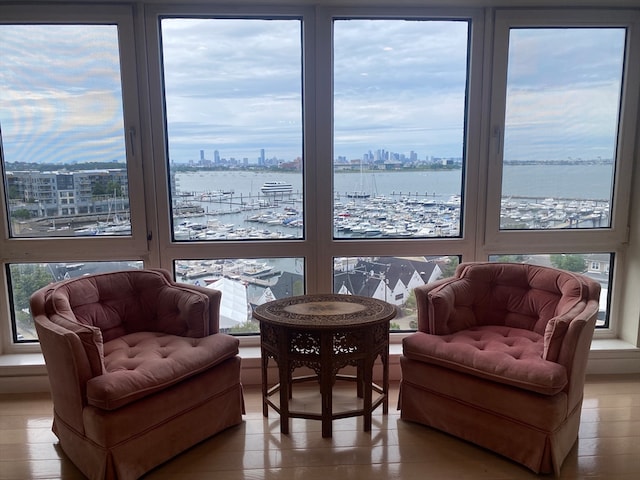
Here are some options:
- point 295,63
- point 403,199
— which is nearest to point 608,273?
point 403,199

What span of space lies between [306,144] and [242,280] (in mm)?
1032

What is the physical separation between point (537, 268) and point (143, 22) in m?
2.81

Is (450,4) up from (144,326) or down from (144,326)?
up

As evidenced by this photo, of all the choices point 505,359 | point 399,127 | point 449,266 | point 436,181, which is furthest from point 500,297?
point 399,127

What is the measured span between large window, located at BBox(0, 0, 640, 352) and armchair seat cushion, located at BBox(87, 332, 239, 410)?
71 centimetres

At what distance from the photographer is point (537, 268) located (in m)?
2.53

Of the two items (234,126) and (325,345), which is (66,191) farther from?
(325,345)

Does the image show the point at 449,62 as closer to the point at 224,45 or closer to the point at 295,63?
the point at 295,63

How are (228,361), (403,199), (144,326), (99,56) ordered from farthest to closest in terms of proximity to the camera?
(403,199)
(99,56)
(144,326)
(228,361)

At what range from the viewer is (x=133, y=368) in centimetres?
201

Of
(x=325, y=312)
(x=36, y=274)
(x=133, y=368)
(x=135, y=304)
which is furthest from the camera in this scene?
(x=36, y=274)

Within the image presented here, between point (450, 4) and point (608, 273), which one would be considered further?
point (608, 273)

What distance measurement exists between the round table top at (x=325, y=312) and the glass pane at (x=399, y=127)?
0.62 metres

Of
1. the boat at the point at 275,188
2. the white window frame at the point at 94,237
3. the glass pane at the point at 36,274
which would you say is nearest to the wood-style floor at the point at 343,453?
the glass pane at the point at 36,274
